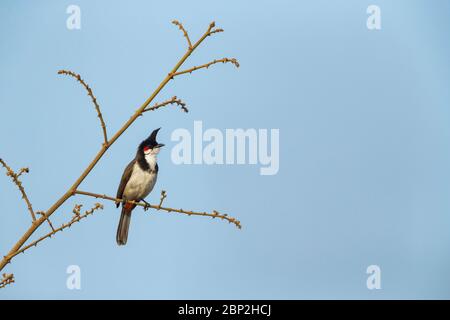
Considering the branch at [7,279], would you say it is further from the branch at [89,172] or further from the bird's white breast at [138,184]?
the bird's white breast at [138,184]

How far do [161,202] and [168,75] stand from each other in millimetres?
792

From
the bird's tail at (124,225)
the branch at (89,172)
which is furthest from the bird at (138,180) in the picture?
the branch at (89,172)

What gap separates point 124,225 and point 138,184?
46 cm

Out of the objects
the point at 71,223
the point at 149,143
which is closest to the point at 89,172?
the point at 71,223

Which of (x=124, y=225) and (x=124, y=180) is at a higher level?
(x=124, y=180)

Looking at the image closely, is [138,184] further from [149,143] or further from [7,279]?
[7,279]

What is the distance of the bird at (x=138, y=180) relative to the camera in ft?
21.1

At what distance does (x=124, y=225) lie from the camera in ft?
21.0

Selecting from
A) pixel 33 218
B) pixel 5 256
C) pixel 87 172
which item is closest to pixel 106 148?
pixel 87 172

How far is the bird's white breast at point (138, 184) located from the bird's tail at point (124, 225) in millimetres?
127

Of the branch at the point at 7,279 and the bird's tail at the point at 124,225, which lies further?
the bird's tail at the point at 124,225

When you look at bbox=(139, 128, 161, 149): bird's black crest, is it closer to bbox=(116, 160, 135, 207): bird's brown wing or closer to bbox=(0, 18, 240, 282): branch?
bbox=(116, 160, 135, 207): bird's brown wing

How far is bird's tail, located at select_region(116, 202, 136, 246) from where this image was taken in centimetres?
638

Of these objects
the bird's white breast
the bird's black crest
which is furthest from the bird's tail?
the bird's black crest
